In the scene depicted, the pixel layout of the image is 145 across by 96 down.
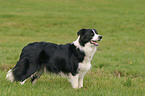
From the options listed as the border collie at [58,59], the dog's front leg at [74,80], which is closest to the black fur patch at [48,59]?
the border collie at [58,59]

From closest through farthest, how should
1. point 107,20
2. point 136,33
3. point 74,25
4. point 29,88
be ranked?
point 29,88
point 136,33
point 74,25
point 107,20

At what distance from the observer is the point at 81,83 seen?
5.79 meters

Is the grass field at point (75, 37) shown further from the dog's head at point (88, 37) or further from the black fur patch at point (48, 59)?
the dog's head at point (88, 37)

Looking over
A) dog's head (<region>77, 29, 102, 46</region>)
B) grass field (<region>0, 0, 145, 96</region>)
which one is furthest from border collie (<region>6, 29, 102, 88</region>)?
grass field (<region>0, 0, 145, 96</region>)

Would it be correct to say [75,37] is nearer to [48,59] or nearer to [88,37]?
[48,59]

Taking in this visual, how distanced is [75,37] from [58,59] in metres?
12.6

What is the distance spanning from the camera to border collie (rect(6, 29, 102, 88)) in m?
5.44

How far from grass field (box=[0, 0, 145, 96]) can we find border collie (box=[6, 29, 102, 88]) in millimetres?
315

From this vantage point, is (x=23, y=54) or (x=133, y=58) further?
(x=133, y=58)

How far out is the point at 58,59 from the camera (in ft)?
18.2

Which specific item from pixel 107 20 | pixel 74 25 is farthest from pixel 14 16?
pixel 107 20

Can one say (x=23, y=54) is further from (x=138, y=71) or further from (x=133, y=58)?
(x=133, y=58)

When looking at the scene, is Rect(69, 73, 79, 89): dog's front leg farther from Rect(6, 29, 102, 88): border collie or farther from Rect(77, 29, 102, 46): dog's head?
Rect(77, 29, 102, 46): dog's head

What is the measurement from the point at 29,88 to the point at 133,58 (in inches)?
291
